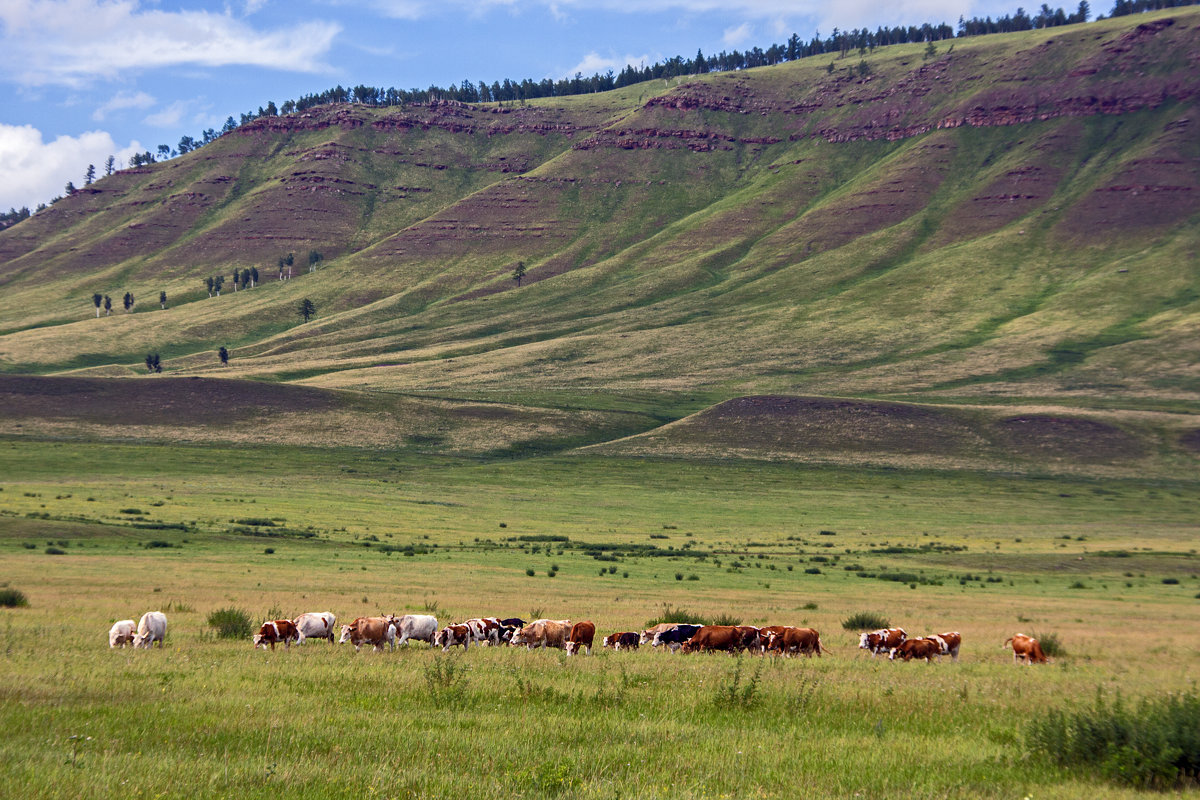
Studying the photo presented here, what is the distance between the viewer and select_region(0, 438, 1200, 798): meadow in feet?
35.3

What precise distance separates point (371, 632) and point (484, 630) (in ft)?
10.0

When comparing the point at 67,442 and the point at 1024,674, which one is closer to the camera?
the point at 1024,674

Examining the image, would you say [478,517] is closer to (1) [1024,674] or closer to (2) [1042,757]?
(1) [1024,674]

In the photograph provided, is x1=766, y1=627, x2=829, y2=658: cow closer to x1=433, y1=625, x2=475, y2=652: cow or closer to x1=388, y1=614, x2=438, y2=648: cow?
x1=433, y1=625, x2=475, y2=652: cow

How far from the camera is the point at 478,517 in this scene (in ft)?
251

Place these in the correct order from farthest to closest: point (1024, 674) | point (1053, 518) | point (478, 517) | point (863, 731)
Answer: point (1053, 518) < point (478, 517) < point (1024, 674) < point (863, 731)

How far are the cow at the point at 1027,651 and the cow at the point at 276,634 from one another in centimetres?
1834

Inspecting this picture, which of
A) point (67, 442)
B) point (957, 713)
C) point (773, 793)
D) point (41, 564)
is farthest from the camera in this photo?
point (67, 442)

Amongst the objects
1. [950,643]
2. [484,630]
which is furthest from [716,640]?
[950,643]

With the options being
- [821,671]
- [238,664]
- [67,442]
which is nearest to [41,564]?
[238,664]

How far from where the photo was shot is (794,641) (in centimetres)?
2338

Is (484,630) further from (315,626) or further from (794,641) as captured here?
(794,641)

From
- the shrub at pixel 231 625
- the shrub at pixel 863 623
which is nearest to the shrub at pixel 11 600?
the shrub at pixel 231 625

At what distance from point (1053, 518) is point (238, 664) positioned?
8570 cm
